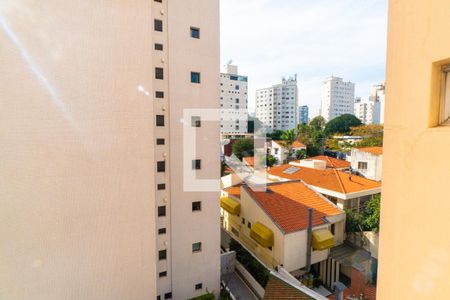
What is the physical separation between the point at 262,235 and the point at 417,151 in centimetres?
989

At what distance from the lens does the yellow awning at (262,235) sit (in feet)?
33.3

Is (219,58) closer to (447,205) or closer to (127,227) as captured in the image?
(127,227)

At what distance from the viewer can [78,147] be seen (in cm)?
617

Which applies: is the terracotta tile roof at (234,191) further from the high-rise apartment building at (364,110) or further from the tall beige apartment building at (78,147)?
the high-rise apartment building at (364,110)

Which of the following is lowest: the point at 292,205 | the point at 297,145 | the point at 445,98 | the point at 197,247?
the point at 197,247

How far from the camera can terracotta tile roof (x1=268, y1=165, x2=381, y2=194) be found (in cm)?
1371

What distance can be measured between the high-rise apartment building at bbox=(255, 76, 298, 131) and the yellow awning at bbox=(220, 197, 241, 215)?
53841 mm

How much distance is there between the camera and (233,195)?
13711 mm

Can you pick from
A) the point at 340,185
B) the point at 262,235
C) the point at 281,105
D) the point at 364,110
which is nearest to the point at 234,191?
the point at 262,235

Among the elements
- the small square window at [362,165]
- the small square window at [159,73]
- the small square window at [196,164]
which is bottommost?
the small square window at [362,165]

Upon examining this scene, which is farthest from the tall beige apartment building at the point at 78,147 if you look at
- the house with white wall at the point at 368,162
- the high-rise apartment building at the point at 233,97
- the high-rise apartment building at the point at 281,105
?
the high-rise apartment building at the point at 281,105

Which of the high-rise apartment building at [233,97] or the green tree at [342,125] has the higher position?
the high-rise apartment building at [233,97]

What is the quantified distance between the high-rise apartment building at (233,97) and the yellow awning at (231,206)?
34698 mm

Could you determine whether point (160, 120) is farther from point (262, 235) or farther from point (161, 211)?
point (262, 235)
